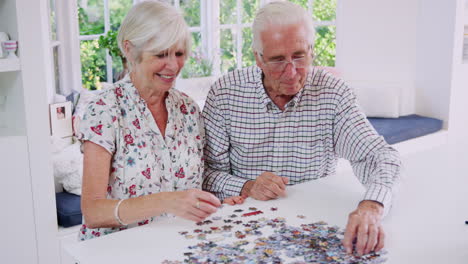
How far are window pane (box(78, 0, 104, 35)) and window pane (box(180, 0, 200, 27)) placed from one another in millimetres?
1157

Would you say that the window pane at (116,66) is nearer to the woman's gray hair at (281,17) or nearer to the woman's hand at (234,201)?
the woman's gray hair at (281,17)

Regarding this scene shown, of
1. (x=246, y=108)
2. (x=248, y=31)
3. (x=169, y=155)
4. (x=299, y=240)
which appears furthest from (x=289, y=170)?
(x=248, y=31)

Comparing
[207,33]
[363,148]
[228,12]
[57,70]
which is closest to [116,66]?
[57,70]

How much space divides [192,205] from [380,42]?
4267 mm

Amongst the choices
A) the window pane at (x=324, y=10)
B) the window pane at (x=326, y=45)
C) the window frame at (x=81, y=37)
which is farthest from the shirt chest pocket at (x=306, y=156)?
the window pane at (x=324, y=10)

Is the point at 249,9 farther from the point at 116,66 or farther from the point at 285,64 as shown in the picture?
the point at 285,64

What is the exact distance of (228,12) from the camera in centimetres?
695

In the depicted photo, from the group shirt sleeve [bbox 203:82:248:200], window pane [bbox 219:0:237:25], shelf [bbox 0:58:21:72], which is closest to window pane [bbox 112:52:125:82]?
window pane [bbox 219:0:237:25]

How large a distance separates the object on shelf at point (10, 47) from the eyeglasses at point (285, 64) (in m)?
1.39

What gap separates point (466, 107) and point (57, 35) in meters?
3.87

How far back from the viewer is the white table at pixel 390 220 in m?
1.52

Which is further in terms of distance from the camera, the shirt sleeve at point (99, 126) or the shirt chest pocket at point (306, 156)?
the shirt chest pocket at point (306, 156)

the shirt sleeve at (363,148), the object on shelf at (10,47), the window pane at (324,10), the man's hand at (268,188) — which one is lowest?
the man's hand at (268,188)

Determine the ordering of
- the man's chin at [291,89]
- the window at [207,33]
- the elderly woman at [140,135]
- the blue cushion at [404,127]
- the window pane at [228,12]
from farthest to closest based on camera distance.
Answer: the window pane at [228,12] < the window at [207,33] < the blue cushion at [404,127] < the man's chin at [291,89] < the elderly woman at [140,135]
